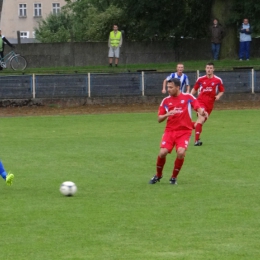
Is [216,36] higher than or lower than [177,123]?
higher

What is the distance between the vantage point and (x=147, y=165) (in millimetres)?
15906

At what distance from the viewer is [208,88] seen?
65.8 feet

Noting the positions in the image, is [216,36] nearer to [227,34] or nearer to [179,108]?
[227,34]

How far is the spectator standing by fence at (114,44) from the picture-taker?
36.7 metres

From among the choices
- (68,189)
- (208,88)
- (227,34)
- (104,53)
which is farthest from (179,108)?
(104,53)

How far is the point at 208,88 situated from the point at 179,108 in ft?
23.2

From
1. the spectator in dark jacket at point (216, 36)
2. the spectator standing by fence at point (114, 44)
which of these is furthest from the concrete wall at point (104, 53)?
the spectator standing by fence at point (114, 44)

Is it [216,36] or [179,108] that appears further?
[216,36]

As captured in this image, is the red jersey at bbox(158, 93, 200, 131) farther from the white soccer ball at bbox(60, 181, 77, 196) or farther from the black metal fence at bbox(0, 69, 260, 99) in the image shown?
the black metal fence at bbox(0, 69, 260, 99)

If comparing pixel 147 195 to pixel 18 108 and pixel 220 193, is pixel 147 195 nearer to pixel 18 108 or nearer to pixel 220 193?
pixel 220 193

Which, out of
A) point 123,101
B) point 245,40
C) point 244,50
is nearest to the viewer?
point 123,101

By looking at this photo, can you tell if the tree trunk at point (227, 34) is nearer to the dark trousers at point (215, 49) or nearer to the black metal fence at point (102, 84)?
the dark trousers at point (215, 49)

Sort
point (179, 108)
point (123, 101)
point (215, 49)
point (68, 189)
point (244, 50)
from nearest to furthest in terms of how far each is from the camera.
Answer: point (68, 189) → point (179, 108) → point (123, 101) → point (244, 50) → point (215, 49)

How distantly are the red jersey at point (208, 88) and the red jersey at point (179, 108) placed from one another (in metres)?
6.82
